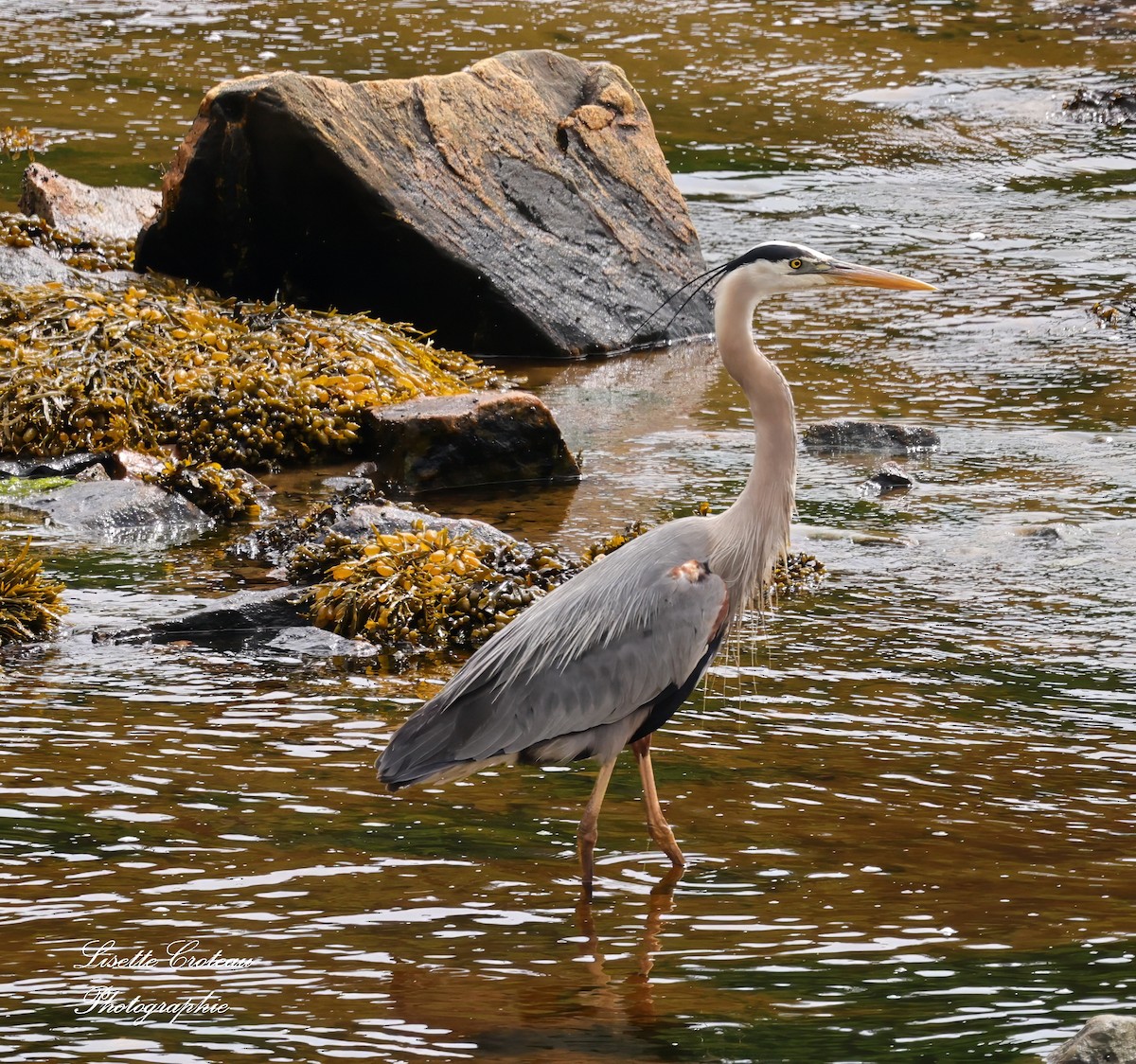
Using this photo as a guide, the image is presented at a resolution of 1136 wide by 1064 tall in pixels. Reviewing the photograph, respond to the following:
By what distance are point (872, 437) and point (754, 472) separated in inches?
190

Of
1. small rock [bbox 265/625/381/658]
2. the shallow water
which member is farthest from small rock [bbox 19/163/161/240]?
small rock [bbox 265/625/381/658]

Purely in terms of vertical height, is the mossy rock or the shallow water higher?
the mossy rock

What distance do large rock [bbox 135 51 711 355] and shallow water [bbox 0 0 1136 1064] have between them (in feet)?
2.20

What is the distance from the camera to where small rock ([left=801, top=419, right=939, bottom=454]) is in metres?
10.5

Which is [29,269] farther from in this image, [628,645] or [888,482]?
[628,645]

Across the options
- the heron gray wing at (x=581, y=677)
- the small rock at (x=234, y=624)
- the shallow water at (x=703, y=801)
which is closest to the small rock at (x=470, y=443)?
the shallow water at (x=703, y=801)

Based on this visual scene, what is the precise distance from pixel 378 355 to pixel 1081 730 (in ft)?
19.1

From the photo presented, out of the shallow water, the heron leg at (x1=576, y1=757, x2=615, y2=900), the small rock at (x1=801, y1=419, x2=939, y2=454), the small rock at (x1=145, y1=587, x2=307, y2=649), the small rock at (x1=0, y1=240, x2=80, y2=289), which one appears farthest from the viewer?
the small rock at (x1=0, y1=240, x2=80, y2=289)

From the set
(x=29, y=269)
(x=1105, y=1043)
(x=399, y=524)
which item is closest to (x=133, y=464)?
(x=399, y=524)

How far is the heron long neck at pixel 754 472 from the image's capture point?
5.80 m

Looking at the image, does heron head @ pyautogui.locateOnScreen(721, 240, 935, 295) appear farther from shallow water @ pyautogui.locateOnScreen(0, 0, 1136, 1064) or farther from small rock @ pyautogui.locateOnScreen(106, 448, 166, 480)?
small rock @ pyautogui.locateOnScreen(106, 448, 166, 480)

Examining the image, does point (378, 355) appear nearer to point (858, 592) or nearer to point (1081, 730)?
point (858, 592)

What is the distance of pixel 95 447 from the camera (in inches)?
390

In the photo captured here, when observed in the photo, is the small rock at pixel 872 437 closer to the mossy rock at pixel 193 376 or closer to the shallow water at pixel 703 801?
the shallow water at pixel 703 801
